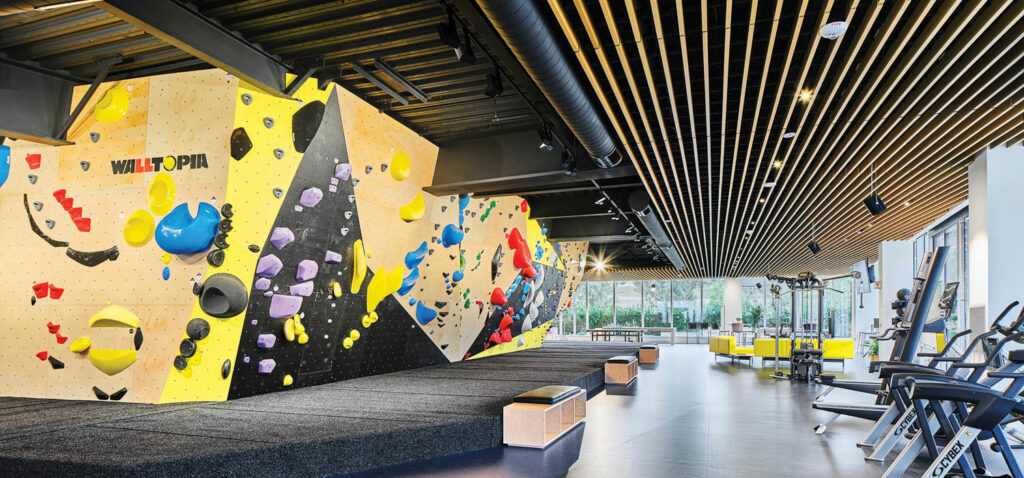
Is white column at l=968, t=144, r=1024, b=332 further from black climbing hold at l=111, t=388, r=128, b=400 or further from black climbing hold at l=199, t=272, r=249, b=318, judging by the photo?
black climbing hold at l=111, t=388, r=128, b=400

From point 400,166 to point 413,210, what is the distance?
783 mm

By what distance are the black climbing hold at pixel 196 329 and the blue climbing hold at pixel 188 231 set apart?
684 millimetres

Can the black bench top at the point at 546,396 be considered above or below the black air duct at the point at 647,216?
below

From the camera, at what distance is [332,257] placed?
711 centimetres

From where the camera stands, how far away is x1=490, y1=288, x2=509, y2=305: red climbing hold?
11898 mm

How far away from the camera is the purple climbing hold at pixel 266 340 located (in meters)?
6.29

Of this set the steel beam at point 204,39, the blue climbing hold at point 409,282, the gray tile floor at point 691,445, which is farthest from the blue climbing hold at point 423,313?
the steel beam at point 204,39

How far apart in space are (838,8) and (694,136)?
9.12 feet

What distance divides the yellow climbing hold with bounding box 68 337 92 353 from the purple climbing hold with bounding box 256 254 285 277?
6.02 feet

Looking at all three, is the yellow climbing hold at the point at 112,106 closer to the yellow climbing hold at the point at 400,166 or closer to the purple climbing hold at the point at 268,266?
the purple climbing hold at the point at 268,266

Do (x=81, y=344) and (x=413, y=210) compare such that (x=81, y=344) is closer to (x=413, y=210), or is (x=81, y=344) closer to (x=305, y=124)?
(x=305, y=124)

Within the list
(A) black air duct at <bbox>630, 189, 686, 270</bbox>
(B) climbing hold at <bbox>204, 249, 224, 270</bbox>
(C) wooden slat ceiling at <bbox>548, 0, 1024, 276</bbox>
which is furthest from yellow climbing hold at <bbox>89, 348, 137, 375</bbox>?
(A) black air duct at <bbox>630, 189, 686, 270</bbox>

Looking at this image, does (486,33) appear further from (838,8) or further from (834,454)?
(834,454)

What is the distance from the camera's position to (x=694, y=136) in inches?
269
